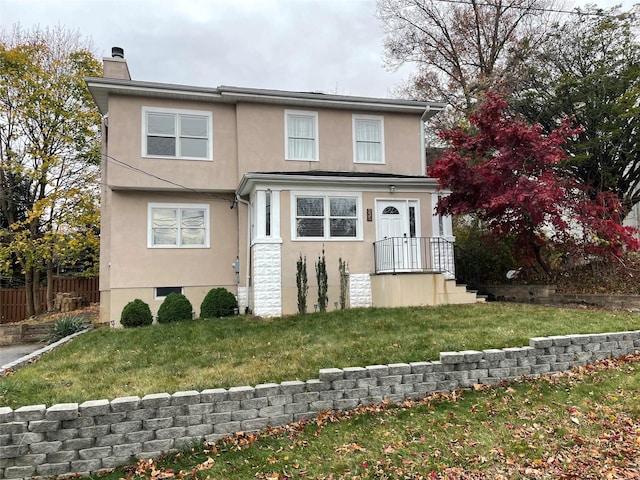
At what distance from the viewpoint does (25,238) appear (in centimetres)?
1541

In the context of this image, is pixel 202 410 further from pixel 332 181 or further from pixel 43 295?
pixel 43 295

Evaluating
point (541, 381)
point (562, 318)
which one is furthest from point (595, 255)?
A: point (541, 381)

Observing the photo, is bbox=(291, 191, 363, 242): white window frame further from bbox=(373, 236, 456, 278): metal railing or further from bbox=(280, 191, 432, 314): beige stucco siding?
bbox=(373, 236, 456, 278): metal railing

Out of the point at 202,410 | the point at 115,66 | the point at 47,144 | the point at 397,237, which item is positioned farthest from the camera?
the point at 47,144

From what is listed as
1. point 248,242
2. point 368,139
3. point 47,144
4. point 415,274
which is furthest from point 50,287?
point 415,274

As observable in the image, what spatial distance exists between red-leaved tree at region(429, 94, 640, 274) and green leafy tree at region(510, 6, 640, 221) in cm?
325

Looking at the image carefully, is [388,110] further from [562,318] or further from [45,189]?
[45,189]

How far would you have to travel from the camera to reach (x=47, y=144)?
627 inches

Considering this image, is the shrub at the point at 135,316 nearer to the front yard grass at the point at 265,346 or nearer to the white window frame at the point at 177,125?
the front yard grass at the point at 265,346

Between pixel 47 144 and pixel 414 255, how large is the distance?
14.3 metres

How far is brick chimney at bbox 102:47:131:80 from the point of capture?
1191 centimetres

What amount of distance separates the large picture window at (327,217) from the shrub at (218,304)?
95.3 inches

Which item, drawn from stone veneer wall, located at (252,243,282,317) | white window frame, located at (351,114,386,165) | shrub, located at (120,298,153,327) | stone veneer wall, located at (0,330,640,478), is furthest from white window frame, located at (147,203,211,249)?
stone veneer wall, located at (0,330,640,478)

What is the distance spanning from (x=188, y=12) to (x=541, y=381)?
400 inches
